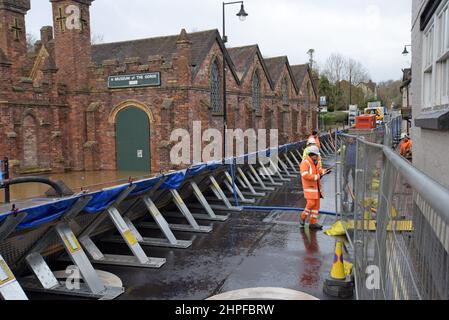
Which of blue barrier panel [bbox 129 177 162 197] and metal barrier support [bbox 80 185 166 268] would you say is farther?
blue barrier panel [bbox 129 177 162 197]

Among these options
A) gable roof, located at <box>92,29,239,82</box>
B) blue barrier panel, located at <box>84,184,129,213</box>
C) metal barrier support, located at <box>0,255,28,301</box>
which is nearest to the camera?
metal barrier support, located at <box>0,255,28,301</box>

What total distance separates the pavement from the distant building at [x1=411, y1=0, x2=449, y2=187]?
7.76ft

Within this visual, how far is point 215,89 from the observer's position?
2245 cm

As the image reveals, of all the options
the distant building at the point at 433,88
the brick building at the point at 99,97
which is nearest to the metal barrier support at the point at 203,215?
the distant building at the point at 433,88

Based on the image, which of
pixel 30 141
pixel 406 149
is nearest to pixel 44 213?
pixel 406 149

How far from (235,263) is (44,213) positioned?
311cm

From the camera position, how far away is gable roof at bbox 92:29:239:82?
824 inches

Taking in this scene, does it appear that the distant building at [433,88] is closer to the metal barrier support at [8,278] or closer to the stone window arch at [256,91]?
the metal barrier support at [8,278]

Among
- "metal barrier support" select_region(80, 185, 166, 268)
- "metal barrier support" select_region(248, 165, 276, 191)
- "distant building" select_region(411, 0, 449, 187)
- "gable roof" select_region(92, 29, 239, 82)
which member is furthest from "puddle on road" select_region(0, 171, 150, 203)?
"distant building" select_region(411, 0, 449, 187)

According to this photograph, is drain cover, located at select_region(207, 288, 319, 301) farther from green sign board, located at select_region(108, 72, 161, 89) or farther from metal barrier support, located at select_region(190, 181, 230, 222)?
green sign board, located at select_region(108, 72, 161, 89)

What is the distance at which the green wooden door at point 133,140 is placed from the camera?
20656mm

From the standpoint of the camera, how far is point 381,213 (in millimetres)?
2830

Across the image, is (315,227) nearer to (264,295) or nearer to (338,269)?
(338,269)
